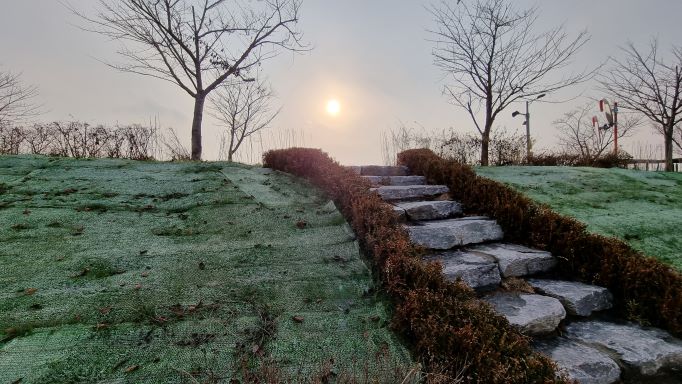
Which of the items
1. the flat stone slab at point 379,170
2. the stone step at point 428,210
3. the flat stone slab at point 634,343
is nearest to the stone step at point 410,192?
the stone step at point 428,210

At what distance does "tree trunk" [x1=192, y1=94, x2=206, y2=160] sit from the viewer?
10.4 metres

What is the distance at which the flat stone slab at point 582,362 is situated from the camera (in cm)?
234

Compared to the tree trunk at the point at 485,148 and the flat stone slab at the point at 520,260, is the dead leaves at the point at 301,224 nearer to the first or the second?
the flat stone slab at the point at 520,260

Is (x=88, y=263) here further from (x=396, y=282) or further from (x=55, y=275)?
(x=396, y=282)

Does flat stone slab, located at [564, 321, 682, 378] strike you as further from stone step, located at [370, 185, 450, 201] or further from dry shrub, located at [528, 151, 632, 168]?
dry shrub, located at [528, 151, 632, 168]

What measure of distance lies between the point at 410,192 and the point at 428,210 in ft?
2.12

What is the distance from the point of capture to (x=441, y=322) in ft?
8.33

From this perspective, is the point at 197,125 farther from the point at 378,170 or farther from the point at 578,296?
the point at 578,296

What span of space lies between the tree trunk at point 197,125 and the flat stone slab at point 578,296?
9.46m

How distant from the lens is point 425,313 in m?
2.66

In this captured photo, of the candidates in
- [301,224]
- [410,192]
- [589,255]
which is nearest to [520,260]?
[589,255]

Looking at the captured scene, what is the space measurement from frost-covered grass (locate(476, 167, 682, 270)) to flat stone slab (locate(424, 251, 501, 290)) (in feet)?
5.95

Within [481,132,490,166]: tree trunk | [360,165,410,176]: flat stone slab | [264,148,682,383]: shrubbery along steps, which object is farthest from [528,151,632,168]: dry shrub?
[264,148,682,383]: shrubbery along steps

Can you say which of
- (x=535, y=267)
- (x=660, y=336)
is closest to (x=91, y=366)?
(x=535, y=267)
